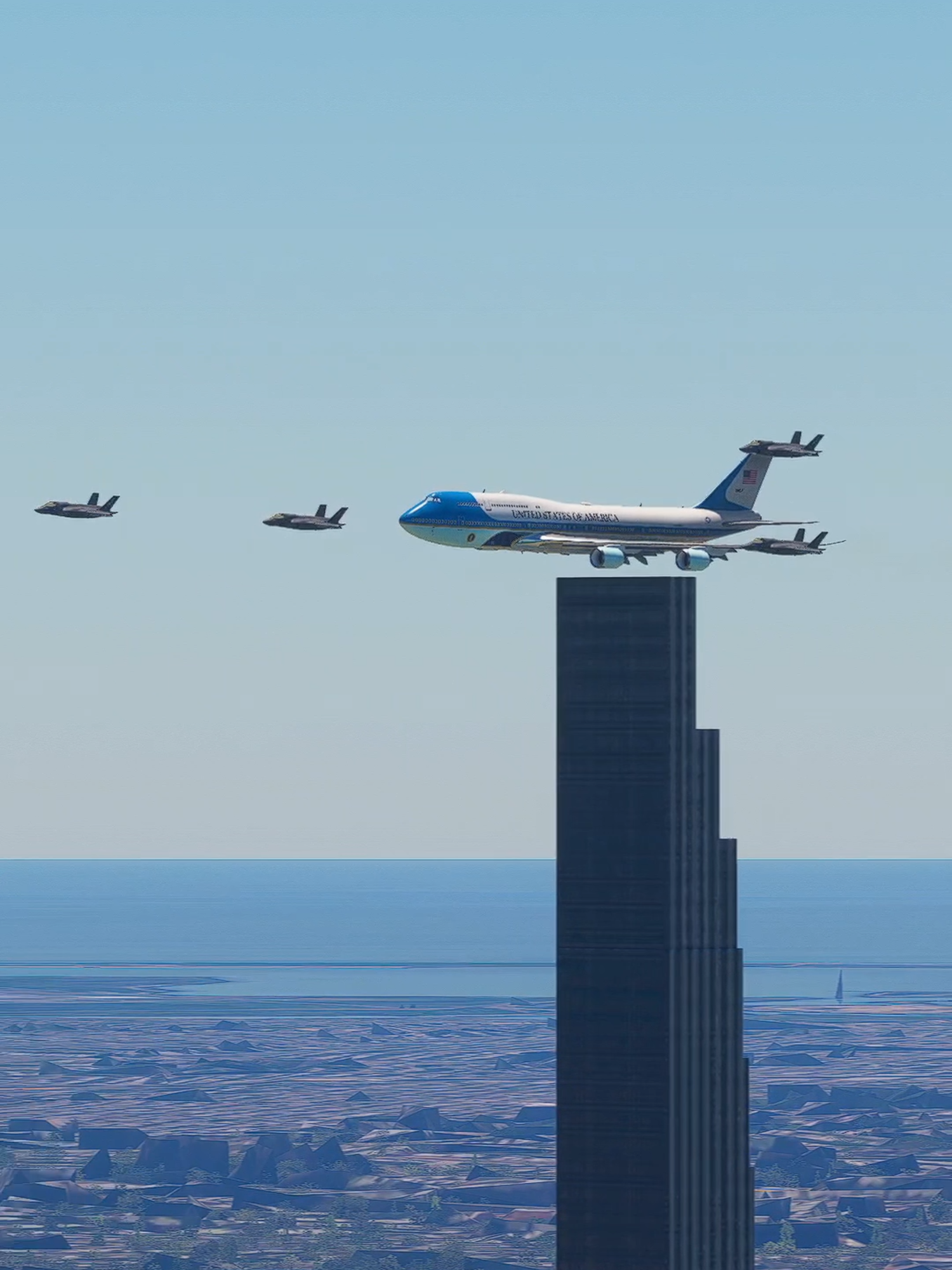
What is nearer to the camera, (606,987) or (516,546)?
(516,546)

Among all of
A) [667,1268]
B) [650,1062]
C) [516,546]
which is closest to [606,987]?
[650,1062]

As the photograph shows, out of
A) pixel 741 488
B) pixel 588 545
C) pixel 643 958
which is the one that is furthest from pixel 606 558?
pixel 643 958

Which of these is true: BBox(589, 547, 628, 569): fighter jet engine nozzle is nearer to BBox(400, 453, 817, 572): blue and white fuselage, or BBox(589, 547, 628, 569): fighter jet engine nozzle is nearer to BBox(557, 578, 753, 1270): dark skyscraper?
BBox(400, 453, 817, 572): blue and white fuselage

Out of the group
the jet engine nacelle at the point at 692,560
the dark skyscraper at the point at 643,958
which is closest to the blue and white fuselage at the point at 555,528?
the jet engine nacelle at the point at 692,560

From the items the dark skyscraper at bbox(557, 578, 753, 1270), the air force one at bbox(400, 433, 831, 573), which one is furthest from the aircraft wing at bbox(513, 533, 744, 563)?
the dark skyscraper at bbox(557, 578, 753, 1270)

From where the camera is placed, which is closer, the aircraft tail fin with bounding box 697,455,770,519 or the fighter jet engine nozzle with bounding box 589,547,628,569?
the fighter jet engine nozzle with bounding box 589,547,628,569

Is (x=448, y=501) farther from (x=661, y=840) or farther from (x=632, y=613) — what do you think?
(x=661, y=840)

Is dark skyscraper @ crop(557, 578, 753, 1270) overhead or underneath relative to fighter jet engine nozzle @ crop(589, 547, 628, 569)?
underneath
